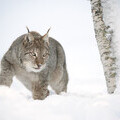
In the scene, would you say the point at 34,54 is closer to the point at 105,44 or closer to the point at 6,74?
the point at 6,74

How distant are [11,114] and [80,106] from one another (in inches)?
36.4

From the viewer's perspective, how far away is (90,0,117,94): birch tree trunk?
5445 mm

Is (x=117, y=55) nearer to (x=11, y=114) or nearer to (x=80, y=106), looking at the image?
(x=80, y=106)

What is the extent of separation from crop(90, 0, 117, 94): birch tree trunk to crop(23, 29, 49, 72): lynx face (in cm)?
116

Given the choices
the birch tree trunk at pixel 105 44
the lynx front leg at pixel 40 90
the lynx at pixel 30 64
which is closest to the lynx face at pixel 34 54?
the lynx at pixel 30 64

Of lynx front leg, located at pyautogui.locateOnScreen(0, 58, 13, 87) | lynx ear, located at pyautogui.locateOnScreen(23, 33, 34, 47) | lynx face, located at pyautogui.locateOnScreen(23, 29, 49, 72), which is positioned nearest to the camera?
lynx face, located at pyautogui.locateOnScreen(23, 29, 49, 72)

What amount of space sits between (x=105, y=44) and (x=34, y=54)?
1499mm

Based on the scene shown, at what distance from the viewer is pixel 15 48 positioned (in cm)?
611

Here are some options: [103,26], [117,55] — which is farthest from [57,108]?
[103,26]

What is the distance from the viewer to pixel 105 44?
18.3ft

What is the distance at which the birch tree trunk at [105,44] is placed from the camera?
17.9 feet

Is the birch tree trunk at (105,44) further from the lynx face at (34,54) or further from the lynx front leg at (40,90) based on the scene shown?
the lynx front leg at (40,90)

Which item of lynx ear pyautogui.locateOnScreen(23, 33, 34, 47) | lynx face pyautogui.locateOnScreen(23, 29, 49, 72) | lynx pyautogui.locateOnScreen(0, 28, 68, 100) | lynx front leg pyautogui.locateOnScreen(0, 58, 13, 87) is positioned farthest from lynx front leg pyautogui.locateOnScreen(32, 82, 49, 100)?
lynx ear pyautogui.locateOnScreen(23, 33, 34, 47)

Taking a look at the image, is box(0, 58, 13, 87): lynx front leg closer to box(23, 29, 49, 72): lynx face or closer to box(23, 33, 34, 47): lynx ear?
box(23, 29, 49, 72): lynx face
